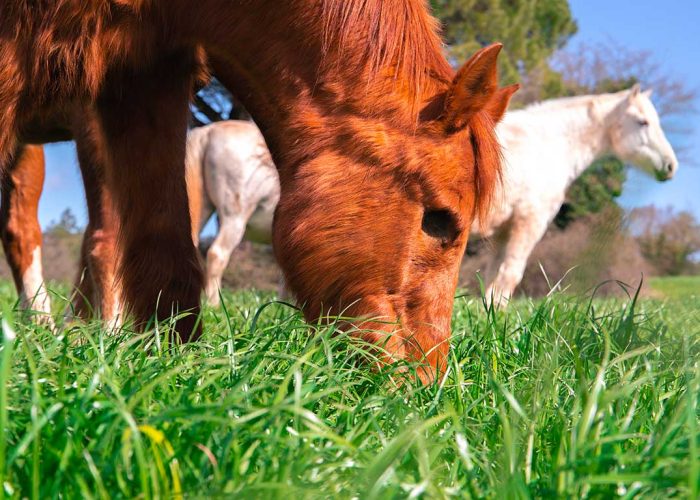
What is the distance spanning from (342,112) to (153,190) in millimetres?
855

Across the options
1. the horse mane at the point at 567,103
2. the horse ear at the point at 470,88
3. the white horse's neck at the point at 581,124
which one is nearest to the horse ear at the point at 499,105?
the horse ear at the point at 470,88

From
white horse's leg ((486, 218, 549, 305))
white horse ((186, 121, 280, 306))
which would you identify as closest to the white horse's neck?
white horse's leg ((486, 218, 549, 305))

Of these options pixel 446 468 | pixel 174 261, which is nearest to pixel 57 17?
pixel 174 261

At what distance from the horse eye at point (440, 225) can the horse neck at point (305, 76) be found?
0.28 meters

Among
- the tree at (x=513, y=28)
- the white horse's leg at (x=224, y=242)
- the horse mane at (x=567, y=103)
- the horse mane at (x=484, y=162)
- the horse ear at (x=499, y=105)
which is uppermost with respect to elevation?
the tree at (x=513, y=28)

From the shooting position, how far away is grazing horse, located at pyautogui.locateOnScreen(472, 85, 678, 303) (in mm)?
8438

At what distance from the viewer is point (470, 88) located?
2268 mm

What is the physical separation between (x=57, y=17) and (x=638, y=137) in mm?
8426

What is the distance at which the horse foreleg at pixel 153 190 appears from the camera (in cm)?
268

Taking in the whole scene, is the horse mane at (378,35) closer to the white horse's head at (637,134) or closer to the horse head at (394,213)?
the horse head at (394,213)

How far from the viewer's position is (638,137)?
30.3 feet

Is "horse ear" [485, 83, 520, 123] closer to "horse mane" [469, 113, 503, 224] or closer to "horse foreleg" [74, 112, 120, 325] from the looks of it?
"horse mane" [469, 113, 503, 224]

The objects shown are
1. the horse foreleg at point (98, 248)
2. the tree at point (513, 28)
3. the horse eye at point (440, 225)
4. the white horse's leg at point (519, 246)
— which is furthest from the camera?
the tree at point (513, 28)

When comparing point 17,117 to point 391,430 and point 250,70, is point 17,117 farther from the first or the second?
point 391,430
